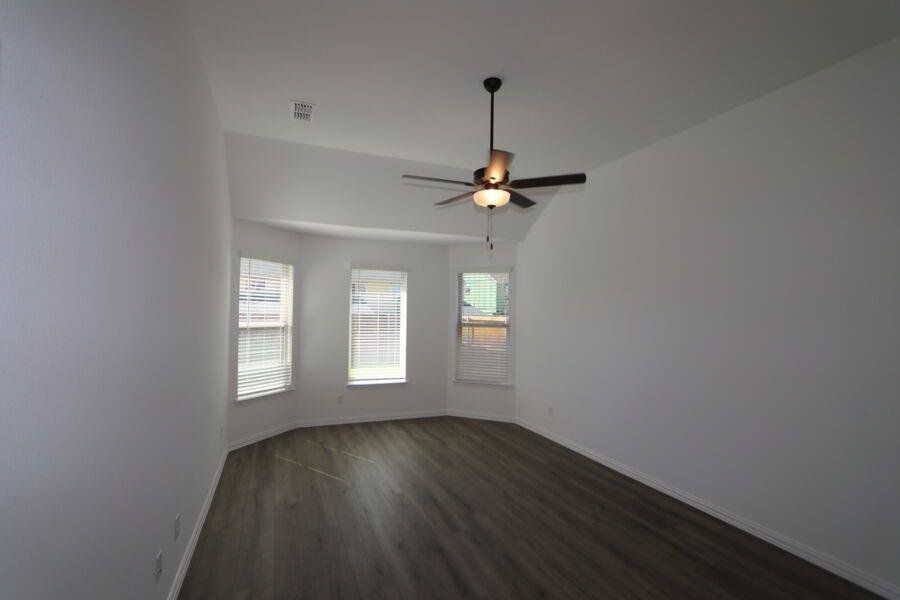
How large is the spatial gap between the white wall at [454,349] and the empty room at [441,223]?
0.97m

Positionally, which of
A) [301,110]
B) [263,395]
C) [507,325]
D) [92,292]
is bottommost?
[263,395]

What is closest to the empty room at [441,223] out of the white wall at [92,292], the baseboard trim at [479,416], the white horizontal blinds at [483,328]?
the white wall at [92,292]

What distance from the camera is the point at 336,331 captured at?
17.7 feet

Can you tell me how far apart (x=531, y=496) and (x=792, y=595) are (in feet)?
5.57

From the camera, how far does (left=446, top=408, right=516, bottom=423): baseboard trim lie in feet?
18.5

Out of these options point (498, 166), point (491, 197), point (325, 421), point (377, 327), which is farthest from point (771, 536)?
point (325, 421)

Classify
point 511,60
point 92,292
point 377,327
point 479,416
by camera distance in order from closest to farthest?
1. point 92,292
2. point 511,60
3. point 377,327
4. point 479,416

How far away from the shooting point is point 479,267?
5.84m

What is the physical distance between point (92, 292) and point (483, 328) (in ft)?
16.1

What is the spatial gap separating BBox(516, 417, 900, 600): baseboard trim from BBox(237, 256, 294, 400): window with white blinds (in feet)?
12.4

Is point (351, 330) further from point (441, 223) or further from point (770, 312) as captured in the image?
point (770, 312)

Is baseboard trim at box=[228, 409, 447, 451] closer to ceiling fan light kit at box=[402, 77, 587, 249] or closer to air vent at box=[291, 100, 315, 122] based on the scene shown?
air vent at box=[291, 100, 315, 122]

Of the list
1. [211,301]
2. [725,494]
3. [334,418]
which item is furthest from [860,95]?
[334,418]

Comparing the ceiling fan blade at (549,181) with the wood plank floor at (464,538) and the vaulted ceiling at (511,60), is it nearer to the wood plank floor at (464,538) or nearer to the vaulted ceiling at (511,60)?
the vaulted ceiling at (511,60)
